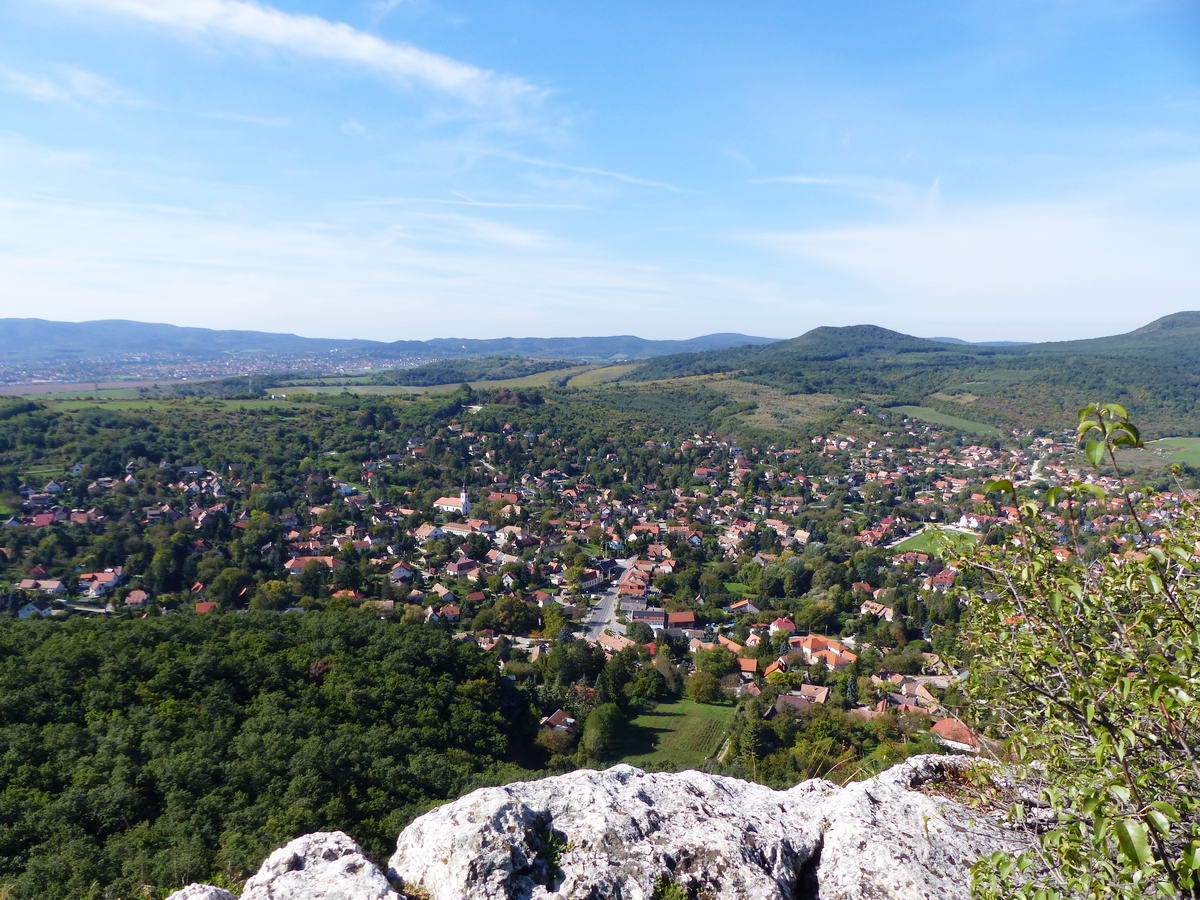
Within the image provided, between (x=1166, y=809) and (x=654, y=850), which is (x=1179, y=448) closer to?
(x=654, y=850)

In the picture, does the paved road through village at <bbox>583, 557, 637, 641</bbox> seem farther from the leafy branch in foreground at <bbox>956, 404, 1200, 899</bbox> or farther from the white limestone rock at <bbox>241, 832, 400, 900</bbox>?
the leafy branch in foreground at <bbox>956, 404, 1200, 899</bbox>

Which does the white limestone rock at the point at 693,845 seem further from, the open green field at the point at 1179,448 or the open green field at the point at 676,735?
the open green field at the point at 1179,448

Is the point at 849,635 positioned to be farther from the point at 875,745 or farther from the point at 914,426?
the point at 914,426

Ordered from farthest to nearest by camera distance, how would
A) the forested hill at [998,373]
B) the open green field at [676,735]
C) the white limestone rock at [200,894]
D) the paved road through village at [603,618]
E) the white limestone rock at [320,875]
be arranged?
the forested hill at [998,373]
the paved road through village at [603,618]
the open green field at [676,735]
the white limestone rock at [200,894]
the white limestone rock at [320,875]

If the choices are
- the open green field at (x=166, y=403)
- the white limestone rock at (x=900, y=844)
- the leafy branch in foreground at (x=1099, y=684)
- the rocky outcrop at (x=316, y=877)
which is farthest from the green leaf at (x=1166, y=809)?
the open green field at (x=166, y=403)

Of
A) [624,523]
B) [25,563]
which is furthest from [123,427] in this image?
[624,523]

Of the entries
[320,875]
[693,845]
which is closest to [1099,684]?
[693,845]
